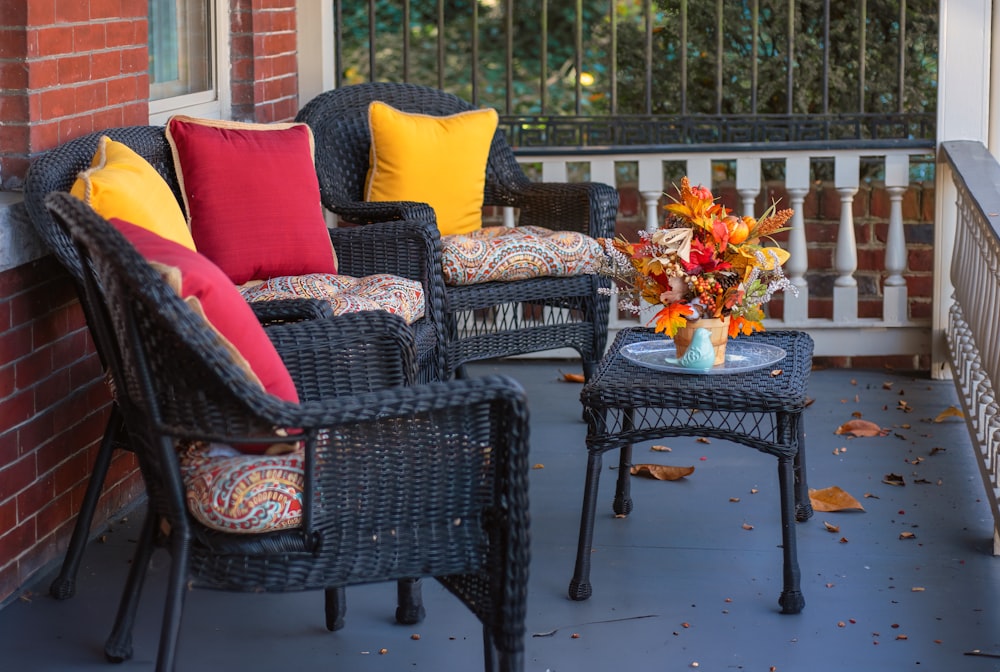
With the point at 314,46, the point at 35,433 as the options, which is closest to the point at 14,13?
the point at 35,433

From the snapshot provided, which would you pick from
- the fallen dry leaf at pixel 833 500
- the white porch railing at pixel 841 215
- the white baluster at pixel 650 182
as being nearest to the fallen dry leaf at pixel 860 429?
the fallen dry leaf at pixel 833 500

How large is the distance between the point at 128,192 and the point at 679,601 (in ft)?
4.43

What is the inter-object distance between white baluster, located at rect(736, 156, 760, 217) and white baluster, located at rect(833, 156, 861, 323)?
27 centimetres

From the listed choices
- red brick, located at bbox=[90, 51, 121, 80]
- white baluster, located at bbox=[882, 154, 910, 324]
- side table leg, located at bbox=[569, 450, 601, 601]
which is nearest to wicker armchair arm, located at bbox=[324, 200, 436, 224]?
red brick, located at bbox=[90, 51, 121, 80]

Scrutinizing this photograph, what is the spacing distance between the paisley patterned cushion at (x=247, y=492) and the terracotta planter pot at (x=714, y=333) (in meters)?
1.07

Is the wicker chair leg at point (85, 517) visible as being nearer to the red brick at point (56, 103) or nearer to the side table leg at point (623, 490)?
the red brick at point (56, 103)

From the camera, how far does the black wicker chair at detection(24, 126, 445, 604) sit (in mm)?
2543

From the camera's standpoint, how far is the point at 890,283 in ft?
15.3

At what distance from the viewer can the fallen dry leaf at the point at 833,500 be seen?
319 cm

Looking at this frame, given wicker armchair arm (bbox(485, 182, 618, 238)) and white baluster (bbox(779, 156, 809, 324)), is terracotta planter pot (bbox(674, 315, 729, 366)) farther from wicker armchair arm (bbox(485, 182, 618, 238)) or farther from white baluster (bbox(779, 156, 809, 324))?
white baluster (bbox(779, 156, 809, 324))

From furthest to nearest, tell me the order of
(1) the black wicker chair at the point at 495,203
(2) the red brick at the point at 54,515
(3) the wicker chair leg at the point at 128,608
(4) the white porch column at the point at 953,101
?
1. (4) the white porch column at the point at 953,101
2. (1) the black wicker chair at the point at 495,203
3. (2) the red brick at the point at 54,515
4. (3) the wicker chair leg at the point at 128,608

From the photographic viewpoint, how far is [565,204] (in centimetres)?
409

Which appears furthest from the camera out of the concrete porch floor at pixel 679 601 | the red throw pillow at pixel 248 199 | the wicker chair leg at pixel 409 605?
the red throw pillow at pixel 248 199

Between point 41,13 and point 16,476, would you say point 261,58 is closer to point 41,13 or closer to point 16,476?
point 41,13
